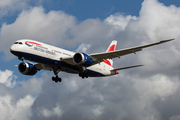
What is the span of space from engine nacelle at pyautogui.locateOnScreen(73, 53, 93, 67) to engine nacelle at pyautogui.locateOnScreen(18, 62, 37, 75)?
398 inches

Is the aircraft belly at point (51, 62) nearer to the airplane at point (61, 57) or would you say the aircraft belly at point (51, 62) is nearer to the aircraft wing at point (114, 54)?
the airplane at point (61, 57)

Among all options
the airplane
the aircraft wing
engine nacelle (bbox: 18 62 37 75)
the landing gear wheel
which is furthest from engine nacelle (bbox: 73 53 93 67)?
engine nacelle (bbox: 18 62 37 75)

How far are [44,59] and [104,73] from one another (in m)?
12.3

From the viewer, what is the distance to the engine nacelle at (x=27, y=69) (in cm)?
4528

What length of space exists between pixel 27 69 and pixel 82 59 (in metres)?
11.7

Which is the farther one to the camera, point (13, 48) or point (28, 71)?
point (28, 71)

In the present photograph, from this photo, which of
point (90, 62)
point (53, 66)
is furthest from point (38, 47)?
point (90, 62)

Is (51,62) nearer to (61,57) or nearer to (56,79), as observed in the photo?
(61,57)

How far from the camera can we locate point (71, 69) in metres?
41.5

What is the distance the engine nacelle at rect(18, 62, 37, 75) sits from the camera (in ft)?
149

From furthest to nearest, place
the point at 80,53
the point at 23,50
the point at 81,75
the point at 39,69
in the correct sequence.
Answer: the point at 39,69 < the point at 81,75 < the point at 80,53 < the point at 23,50

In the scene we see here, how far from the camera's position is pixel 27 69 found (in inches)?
1783

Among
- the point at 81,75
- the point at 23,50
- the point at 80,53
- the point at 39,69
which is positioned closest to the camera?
the point at 23,50

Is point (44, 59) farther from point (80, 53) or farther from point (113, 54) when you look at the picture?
point (113, 54)
